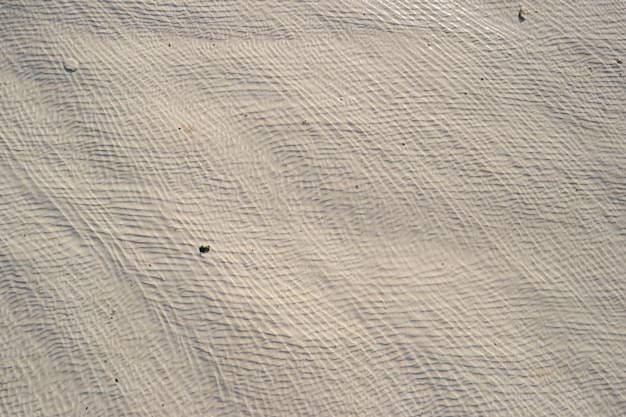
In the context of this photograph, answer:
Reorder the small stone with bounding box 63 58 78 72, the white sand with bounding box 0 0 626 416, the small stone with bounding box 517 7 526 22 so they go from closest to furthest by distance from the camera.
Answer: the white sand with bounding box 0 0 626 416
the small stone with bounding box 63 58 78 72
the small stone with bounding box 517 7 526 22

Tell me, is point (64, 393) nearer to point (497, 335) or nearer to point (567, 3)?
point (497, 335)

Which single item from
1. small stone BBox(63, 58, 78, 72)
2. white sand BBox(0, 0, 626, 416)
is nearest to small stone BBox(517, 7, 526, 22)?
white sand BBox(0, 0, 626, 416)

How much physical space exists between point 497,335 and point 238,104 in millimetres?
3317

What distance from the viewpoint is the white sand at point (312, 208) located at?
4473mm

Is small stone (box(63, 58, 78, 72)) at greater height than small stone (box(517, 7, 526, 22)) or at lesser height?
lesser

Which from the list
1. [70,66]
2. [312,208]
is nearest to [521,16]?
[312,208]

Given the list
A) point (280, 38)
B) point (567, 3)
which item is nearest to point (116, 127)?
point (280, 38)

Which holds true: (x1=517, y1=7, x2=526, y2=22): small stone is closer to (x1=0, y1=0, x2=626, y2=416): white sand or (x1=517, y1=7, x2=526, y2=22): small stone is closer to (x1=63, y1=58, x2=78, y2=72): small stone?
(x1=0, y1=0, x2=626, y2=416): white sand

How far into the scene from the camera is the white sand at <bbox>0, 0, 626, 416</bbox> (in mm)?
4473

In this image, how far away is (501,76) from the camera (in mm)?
5281

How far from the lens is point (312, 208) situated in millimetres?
4891

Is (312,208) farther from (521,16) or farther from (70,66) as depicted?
(521,16)

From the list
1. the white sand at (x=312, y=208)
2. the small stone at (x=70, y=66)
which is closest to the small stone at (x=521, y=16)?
the white sand at (x=312, y=208)

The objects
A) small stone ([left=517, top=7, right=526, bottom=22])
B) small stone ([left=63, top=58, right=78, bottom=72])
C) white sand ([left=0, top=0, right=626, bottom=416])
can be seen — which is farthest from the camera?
small stone ([left=517, top=7, right=526, bottom=22])
